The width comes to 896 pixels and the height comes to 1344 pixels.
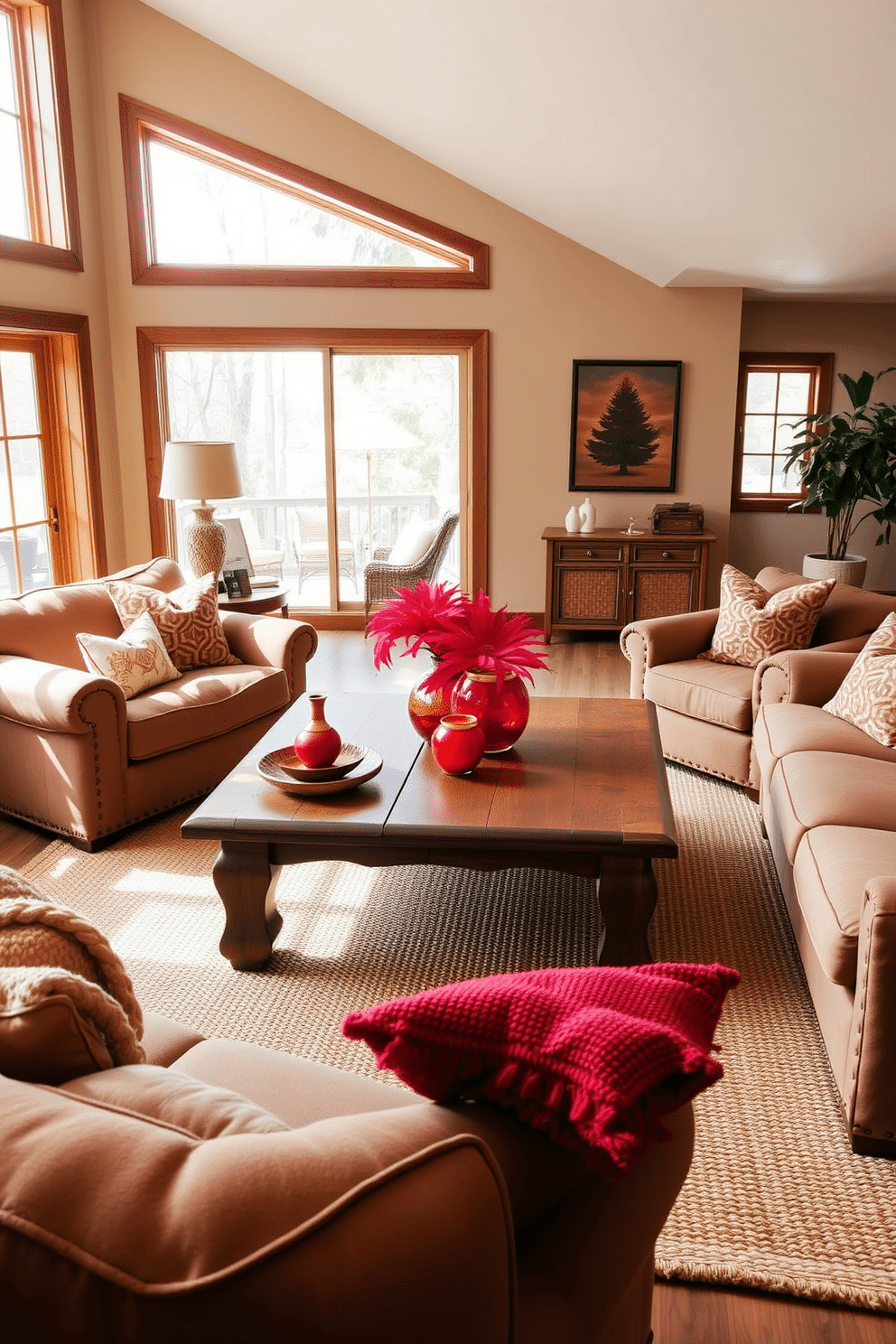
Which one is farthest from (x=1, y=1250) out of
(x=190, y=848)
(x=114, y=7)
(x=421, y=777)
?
(x=114, y=7)

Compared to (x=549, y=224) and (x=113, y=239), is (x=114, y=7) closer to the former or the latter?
(x=113, y=239)

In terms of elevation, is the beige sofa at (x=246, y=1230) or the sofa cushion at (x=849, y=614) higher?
the beige sofa at (x=246, y=1230)

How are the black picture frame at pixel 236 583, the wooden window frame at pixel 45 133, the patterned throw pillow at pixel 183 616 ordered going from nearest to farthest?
the patterned throw pillow at pixel 183 616
the black picture frame at pixel 236 583
the wooden window frame at pixel 45 133

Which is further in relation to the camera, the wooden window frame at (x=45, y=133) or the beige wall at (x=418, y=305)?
the beige wall at (x=418, y=305)

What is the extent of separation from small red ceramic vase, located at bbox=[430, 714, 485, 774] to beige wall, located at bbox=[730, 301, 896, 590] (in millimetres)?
5539

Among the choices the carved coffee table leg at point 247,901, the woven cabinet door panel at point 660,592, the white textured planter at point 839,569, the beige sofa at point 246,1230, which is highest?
the beige sofa at point 246,1230

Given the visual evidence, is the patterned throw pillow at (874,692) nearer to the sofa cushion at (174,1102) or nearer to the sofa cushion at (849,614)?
the sofa cushion at (849,614)

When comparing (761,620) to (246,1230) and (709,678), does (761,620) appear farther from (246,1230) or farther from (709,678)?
(246,1230)

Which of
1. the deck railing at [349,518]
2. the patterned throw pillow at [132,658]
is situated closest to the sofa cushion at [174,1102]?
the patterned throw pillow at [132,658]

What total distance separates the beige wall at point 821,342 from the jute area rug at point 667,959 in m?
4.27

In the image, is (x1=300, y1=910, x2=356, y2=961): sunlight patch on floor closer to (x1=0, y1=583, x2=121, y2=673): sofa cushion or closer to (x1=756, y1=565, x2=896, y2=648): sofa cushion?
(x1=0, y1=583, x2=121, y2=673): sofa cushion

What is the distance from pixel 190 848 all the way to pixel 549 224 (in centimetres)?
474

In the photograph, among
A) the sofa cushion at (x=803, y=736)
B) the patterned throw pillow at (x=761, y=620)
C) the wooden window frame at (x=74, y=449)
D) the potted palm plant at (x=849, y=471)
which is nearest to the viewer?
the sofa cushion at (x=803, y=736)

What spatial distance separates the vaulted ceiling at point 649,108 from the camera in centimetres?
343
